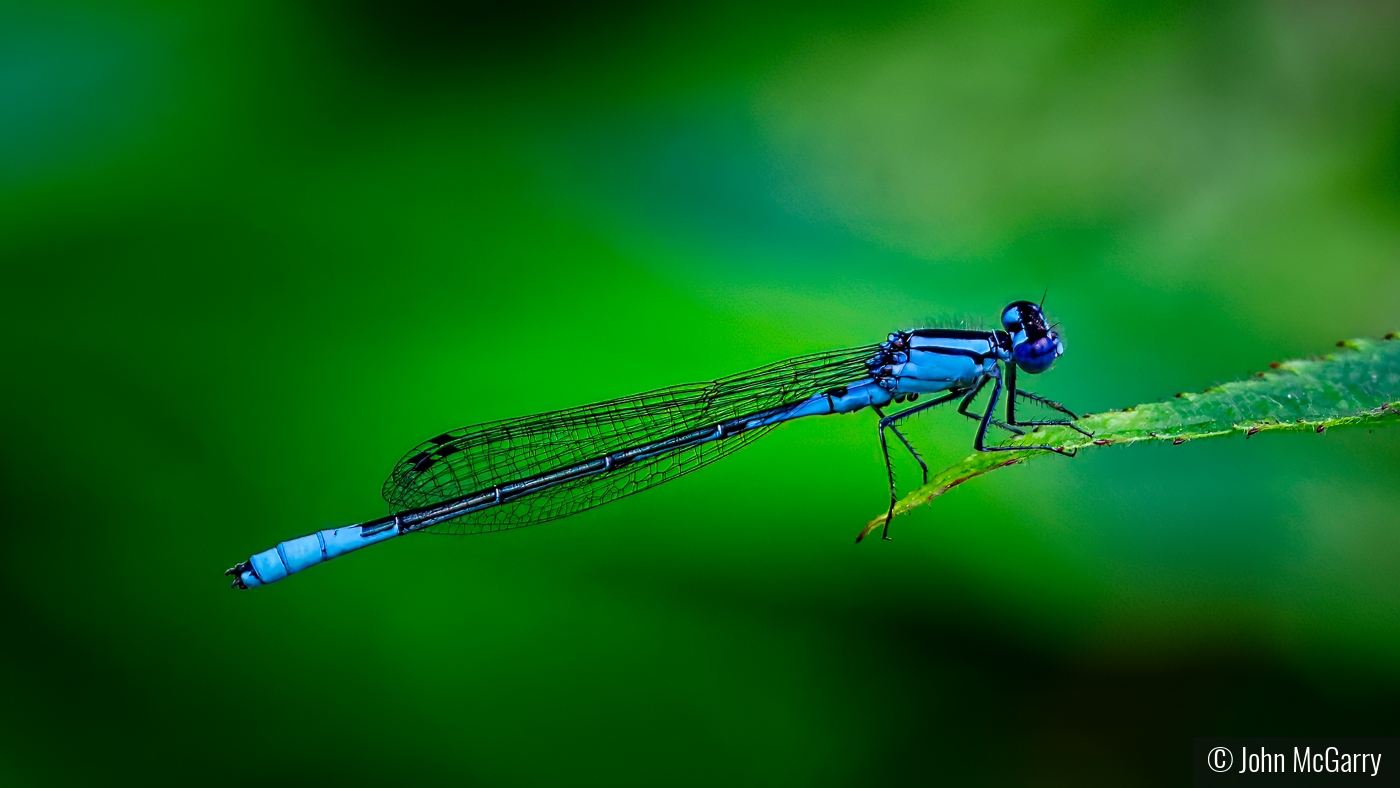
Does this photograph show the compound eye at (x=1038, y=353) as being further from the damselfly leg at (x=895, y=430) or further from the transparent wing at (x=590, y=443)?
the transparent wing at (x=590, y=443)

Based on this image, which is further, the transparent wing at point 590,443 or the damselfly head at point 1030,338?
the damselfly head at point 1030,338

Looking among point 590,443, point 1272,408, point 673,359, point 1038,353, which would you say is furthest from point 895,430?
point 1272,408

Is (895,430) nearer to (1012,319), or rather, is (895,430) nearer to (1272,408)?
(1012,319)

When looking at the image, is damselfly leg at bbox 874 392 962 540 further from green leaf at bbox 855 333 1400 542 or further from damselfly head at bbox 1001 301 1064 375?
green leaf at bbox 855 333 1400 542

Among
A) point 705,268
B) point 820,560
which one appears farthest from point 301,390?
point 820,560

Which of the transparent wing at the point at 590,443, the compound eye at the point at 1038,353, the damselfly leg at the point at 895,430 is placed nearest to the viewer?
the damselfly leg at the point at 895,430

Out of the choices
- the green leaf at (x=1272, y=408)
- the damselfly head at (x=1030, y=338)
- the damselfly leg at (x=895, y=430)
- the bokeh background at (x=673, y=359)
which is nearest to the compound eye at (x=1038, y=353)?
the damselfly head at (x=1030, y=338)

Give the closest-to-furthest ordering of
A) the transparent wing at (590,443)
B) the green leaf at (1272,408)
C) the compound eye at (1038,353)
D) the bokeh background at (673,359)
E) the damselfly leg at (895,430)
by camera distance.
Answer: the green leaf at (1272,408)
the bokeh background at (673,359)
the damselfly leg at (895,430)
the transparent wing at (590,443)
the compound eye at (1038,353)
